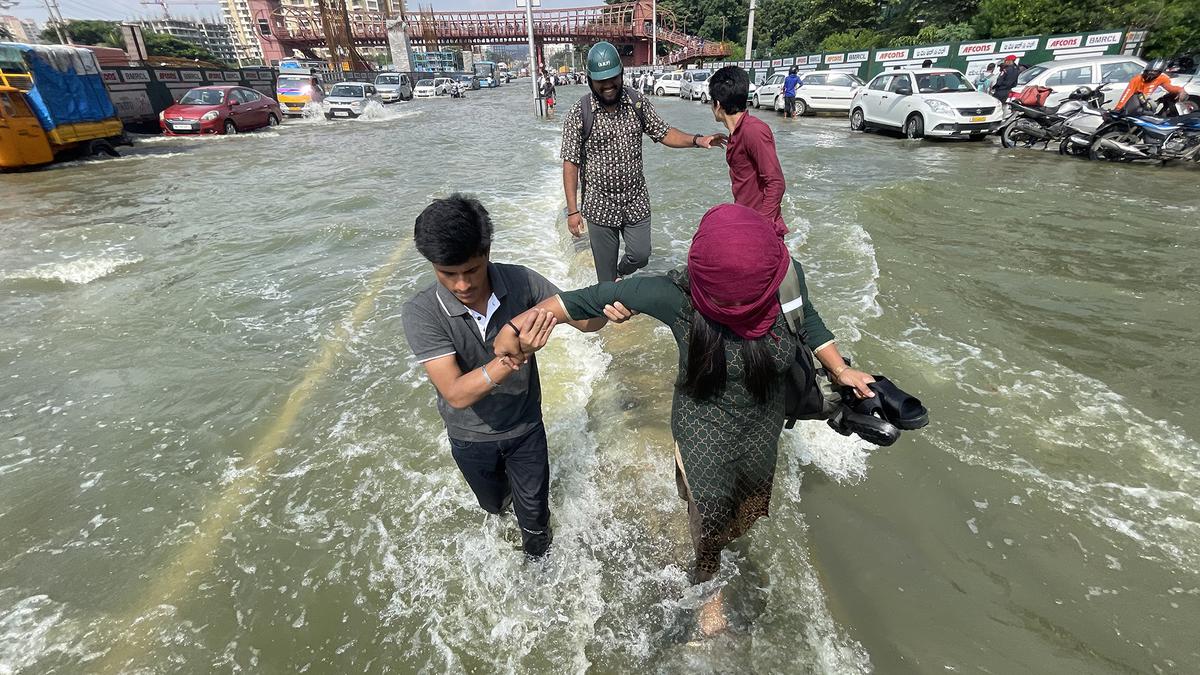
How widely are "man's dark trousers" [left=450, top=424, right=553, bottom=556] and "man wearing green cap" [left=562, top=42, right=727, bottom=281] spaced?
83.8 inches

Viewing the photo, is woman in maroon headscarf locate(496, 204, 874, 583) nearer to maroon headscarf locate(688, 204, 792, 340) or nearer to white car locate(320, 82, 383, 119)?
maroon headscarf locate(688, 204, 792, 340)

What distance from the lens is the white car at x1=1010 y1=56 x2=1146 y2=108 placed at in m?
13.2

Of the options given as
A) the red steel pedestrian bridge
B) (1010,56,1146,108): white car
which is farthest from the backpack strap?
the red steel pedestrian bridge

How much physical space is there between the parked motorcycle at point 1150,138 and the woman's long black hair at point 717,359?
1321 cm

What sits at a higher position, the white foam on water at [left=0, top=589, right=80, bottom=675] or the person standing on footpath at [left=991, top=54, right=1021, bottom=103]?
the person standing on footpath at [left=991, top=54, right=1021, bottom=103]

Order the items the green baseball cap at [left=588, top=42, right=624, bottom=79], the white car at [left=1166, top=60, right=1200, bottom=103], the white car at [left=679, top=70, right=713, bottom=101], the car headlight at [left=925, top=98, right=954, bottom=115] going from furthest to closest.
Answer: the white car at [left=679, top=70, right=713, bottom=101], the car headlight at [left=925, top=98, right=954, bottom=115], the white car at [left=1166, top=60, right=1200, bottom=103], the green baseball cap at [left=588, top=42, right=624, bottom=79]

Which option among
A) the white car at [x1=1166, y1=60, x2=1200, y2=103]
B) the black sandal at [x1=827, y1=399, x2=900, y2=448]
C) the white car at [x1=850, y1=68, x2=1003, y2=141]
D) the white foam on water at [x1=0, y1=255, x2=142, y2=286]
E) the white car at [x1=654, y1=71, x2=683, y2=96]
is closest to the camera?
the black sandal at [x1=827, y1=399, x2=900, y2=448]

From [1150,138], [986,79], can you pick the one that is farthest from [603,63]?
[986,79]

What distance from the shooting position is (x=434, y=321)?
1.94 metres

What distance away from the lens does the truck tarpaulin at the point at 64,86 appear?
1240cm

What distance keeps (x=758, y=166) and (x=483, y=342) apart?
2.48 metres

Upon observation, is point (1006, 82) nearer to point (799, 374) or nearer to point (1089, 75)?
point (1089, 75)

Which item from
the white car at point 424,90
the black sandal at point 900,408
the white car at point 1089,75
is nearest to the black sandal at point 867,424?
the black sandal at point 900,408

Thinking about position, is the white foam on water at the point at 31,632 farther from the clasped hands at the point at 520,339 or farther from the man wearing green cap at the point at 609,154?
the man wearing green cap at the point at 609,154
